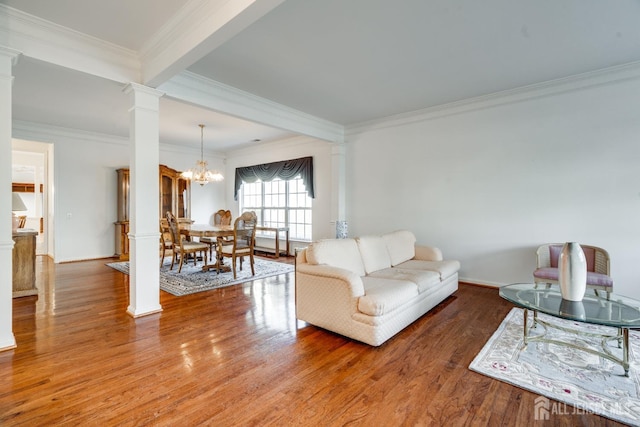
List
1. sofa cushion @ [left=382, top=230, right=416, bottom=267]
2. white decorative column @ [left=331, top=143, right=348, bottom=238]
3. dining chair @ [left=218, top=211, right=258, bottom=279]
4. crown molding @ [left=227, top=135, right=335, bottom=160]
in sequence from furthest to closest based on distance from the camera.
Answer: crown molding @ [left=227, top=135, right=335, bottom=160] → white decorative column @ [left=331, top=143, right=348, bottom=238] → dining chair @ [left=218, top=211, right=258, bottom=279] → sofa cushion @ [left=382, top=230, right=416, bottom=267]

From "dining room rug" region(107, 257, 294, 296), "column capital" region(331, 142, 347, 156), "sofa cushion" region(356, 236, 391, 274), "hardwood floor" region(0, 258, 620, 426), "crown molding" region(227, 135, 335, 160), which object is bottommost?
"hardwood floor" region(0, 258, 620, 426)

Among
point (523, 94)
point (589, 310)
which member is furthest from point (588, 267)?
point (523, 94)

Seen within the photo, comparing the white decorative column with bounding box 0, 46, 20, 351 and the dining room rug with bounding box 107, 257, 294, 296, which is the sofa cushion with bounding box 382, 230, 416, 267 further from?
the white decorative column with bounding box 0, 46, 20, 351

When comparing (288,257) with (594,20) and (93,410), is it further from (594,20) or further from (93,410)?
(594,20)

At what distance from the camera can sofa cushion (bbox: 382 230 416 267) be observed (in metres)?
3.98

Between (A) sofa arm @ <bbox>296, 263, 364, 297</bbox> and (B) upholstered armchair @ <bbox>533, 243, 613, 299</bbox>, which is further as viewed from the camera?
(B) upholstered armchair @ <bbox>533, 243, 613, 299</bbox>

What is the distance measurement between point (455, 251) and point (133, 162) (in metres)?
4.50

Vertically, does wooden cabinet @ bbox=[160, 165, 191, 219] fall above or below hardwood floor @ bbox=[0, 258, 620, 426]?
above

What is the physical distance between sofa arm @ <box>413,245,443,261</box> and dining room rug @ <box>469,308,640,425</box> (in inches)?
58.6

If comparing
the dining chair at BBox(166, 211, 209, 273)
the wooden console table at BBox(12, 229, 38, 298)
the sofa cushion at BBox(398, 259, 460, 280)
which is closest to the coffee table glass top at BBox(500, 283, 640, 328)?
the sofa cushion at BBox(398, 259, 460, 280)

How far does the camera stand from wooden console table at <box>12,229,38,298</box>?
152 inches

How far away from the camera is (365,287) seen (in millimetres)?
2846

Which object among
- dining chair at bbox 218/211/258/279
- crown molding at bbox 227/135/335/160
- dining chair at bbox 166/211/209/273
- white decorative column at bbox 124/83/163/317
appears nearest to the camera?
white decorative column at bbox 124/83/163/317

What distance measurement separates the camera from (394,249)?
4.03 metres
